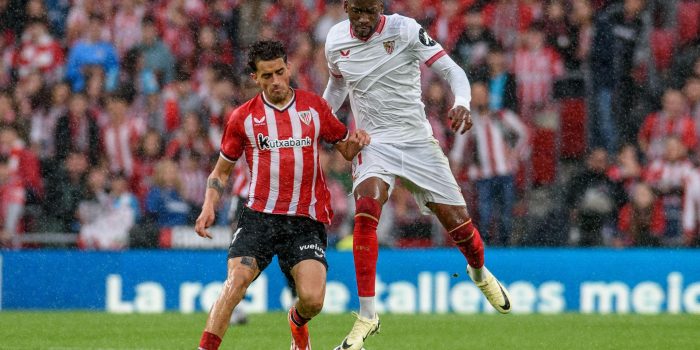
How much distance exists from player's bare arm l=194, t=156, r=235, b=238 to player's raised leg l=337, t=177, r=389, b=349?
1.08 m

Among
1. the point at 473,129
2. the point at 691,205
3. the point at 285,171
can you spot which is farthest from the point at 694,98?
the point at 285,171

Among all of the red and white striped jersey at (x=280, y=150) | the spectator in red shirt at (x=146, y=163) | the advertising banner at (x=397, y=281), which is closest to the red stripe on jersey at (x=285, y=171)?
the red and white striped jersey at (x=280, y=150)

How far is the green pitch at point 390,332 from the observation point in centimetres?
1047

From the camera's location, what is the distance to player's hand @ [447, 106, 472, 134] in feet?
28.0

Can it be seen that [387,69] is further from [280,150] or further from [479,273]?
[479,273]

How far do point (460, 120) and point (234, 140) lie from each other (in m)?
1.42

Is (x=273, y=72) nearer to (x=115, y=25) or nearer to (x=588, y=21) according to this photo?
(x=588, y=21)

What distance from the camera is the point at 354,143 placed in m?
8.45

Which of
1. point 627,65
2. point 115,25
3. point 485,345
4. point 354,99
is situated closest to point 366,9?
point 354,99

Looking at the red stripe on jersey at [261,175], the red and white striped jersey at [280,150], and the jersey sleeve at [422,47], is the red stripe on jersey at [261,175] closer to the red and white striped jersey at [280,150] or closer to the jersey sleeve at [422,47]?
the red and white striped jersey at [280,150]

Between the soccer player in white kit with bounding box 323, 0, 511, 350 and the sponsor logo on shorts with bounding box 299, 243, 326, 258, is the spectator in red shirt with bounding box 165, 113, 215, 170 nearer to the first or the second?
the soccer player in white kit with bounding box 323, 0, 511, 350

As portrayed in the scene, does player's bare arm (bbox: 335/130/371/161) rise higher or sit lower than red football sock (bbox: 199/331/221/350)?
higher

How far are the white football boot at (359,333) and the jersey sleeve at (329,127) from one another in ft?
3.93

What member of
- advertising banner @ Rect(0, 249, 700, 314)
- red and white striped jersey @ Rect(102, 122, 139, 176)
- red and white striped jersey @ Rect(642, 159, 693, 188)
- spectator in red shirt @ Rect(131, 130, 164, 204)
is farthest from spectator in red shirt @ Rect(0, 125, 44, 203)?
red and white striped jersey @ Rect(642, 159, 693, 188)
